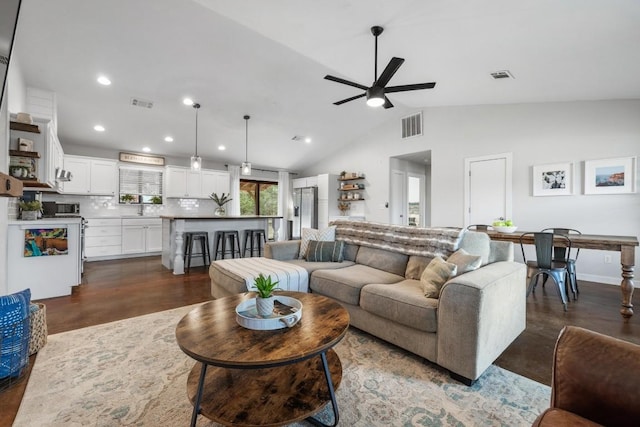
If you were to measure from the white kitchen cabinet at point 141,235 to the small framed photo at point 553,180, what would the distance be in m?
7.75

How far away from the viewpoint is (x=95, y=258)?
5.91 meters

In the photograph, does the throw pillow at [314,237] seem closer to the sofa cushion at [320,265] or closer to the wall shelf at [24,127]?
the sofa cushion at [320,265]

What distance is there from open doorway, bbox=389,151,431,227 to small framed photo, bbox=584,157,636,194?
2742mm

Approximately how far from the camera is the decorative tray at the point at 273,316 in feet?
4.89

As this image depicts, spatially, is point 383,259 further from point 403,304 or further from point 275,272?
point 275,272

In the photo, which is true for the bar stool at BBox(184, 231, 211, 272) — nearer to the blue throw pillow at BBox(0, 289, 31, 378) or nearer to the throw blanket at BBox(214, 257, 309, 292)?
the throw blanket at BBox(214, 257, 309, 292)

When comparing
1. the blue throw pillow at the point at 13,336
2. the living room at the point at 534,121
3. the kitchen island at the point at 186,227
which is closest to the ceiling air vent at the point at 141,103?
the living room at the point at 534,121

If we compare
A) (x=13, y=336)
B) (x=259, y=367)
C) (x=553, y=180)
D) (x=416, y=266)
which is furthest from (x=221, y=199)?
(x=553, y=180)

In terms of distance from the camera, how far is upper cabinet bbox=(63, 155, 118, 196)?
5.78 meters

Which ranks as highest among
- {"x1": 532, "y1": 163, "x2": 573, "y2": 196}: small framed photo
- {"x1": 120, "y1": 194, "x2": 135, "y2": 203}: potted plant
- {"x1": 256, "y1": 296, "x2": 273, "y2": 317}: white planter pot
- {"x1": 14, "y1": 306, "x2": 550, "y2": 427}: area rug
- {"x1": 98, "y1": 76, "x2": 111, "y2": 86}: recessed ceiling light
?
{"x1": 98, "y1": 76, "x2": 111, "y2": 86}: recessed ceiling light

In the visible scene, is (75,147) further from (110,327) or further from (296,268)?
(296,268)

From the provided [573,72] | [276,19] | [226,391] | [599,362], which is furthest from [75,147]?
[573,72]

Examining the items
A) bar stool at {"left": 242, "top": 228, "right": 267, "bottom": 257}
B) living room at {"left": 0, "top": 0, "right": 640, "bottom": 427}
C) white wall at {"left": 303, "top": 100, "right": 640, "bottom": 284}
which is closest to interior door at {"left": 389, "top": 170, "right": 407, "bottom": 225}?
living room at {"left": 0, "top": 0, "right": 640, "bottom": 427}

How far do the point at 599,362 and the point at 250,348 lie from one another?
4.40 feet
